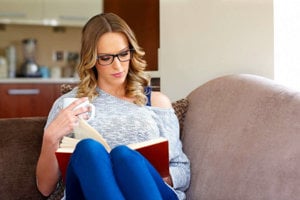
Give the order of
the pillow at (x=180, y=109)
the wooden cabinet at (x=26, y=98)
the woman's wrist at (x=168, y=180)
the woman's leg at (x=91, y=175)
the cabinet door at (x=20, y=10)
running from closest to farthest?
1. the woman's leg at (x=91, y=175)
2. the woman's wrist at (x=168, y=180)
3. the pillow at (x=180, y=109)
4. the wooden cabinet at (x=26, y=98)
5. the cabinet door at (x=20, y=10)

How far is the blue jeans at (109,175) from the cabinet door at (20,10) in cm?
322

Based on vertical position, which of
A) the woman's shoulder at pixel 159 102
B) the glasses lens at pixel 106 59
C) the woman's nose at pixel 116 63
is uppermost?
the glasses lens at pixel 106 59

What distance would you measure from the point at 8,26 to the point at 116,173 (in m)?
3.52

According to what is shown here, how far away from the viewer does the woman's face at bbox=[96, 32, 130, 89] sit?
4.74ft

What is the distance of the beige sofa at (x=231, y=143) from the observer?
112cm

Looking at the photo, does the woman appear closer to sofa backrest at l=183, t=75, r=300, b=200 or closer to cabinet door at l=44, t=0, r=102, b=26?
sofa backrest at l=183, t=75, r=300, b=200

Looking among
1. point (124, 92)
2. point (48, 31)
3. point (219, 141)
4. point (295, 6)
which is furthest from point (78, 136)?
point (48, 31)

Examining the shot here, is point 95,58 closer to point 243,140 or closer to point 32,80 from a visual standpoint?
point 243,140

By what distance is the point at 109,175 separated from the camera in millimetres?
1021

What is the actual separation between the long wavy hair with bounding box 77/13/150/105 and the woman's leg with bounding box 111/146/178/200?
444 millimetres

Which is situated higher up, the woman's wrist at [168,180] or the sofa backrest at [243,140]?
the sofa backrest at [243,140]

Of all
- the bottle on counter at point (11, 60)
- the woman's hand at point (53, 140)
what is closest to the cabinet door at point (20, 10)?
the bottle on counter at point (11, 60)

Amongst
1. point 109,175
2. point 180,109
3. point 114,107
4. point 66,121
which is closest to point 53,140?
point 66,121

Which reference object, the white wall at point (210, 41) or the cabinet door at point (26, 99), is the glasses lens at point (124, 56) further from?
the cabinet door at point (26, 99)
